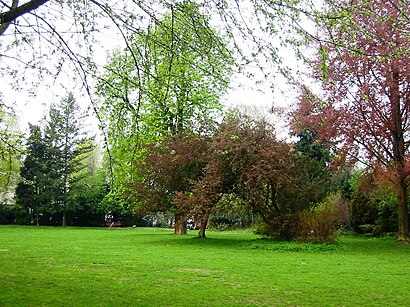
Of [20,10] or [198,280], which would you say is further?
[198,280]

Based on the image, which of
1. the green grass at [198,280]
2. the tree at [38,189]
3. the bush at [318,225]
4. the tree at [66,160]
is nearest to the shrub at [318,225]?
the bush at [318,225]

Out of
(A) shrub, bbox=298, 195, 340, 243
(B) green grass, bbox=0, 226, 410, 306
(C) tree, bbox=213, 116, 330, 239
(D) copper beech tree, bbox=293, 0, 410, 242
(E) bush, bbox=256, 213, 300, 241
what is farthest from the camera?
(E) bush, bbox=256, 213, 300, 241

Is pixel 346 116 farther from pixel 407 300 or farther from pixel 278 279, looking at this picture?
pixel 407 300

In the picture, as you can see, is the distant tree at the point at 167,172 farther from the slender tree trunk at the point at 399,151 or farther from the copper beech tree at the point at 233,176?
the slender tree trunk at the point at 399,151

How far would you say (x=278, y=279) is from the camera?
317 inches

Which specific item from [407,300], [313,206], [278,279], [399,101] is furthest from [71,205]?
[407,300]

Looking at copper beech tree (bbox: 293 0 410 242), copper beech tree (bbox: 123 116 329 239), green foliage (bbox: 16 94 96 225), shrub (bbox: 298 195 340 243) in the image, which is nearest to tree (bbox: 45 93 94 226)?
green foliage (bbox: 16 94 96 225)

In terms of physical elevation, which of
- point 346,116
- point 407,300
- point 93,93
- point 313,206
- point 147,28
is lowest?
point 407,300

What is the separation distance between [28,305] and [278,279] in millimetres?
4426

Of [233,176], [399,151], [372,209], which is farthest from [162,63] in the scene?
[372,209]

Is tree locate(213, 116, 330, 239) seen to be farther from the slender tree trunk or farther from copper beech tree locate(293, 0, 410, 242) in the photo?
the slender tree trunk

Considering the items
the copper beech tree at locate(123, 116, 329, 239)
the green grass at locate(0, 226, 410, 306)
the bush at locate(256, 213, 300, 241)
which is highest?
the copper beech tree at locate(123, 116, 329, 239)

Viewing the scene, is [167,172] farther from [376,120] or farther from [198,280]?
[198,280]

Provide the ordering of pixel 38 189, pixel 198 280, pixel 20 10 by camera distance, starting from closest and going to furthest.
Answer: pixel 20 10
pixel 198 280
pixel 38 189
